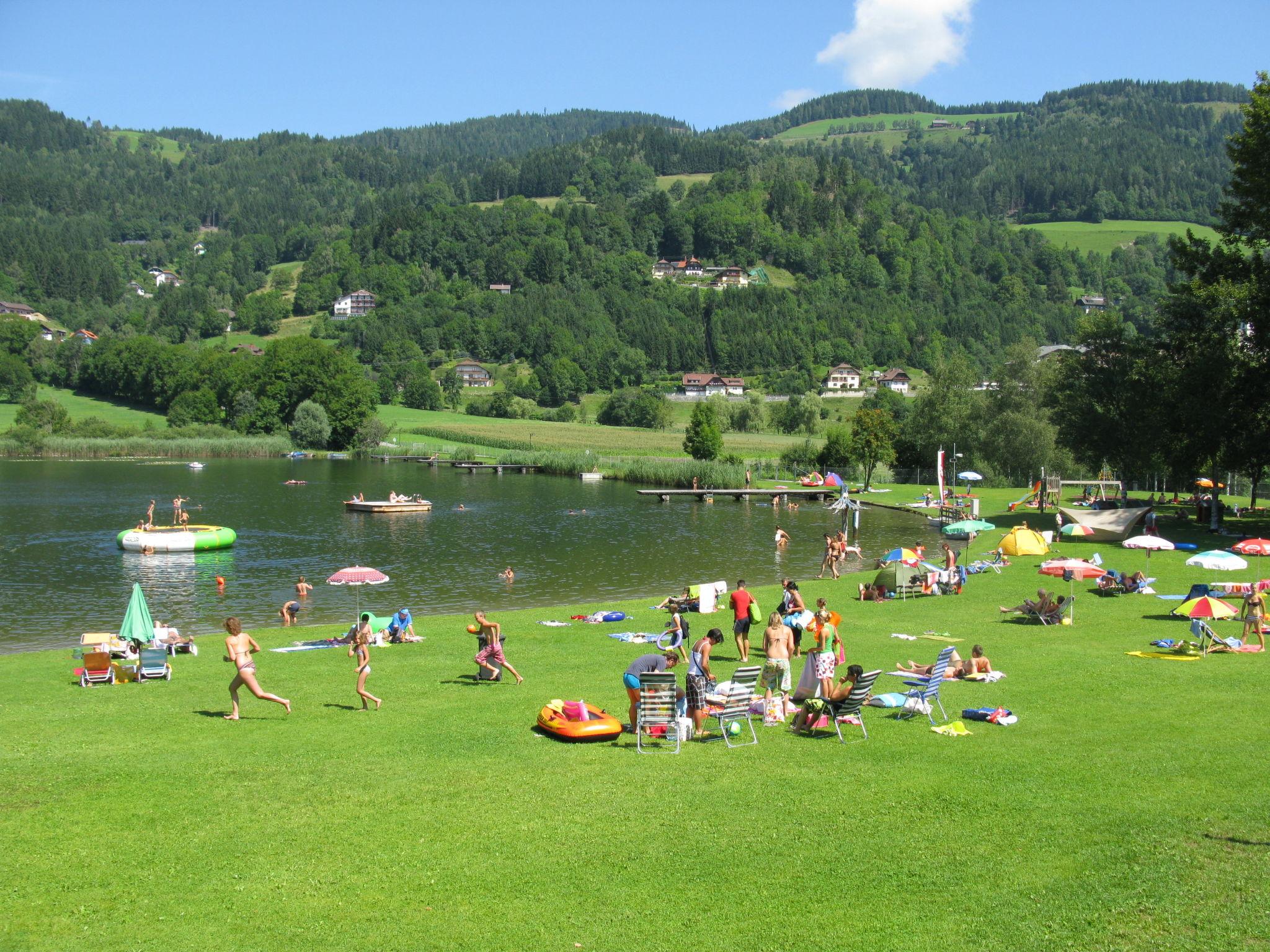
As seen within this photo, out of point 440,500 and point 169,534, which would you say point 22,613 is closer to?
point 169,534

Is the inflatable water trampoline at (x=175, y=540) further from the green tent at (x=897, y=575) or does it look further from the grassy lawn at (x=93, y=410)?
the grassy lawn at (x=93, y=410)

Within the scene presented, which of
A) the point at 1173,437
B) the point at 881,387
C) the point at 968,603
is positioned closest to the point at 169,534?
the point at 968,603

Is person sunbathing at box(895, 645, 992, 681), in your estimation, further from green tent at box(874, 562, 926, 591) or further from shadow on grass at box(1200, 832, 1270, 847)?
green tent at box(874, 562, 926, 591)

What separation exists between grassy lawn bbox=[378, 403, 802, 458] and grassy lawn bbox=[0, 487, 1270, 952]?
79390 millimetres

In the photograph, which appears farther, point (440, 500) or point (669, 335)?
point (669, 335)

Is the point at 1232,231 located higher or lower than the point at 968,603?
higher

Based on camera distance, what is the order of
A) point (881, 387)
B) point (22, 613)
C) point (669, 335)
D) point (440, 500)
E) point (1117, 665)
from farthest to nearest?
1. point (669, 335)
2. point (881, 387)
3. point (440, 500)
4. point (22, 613)
5. point (1117, 665)

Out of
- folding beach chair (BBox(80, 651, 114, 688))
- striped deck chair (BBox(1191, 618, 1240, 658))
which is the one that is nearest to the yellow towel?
striped deck chair (BBox(1191, 618, 1240, 658))

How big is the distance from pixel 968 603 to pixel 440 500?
159ft

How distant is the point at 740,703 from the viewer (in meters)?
14.2

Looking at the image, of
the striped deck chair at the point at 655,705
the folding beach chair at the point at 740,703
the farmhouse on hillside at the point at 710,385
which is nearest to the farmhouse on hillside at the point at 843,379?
the farmhouse on hillside at the point at 710,385

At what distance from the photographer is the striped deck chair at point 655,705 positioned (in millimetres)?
13930

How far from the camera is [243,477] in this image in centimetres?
8350

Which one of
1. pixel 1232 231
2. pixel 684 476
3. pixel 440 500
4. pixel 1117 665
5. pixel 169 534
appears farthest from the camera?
pixel 684 476
